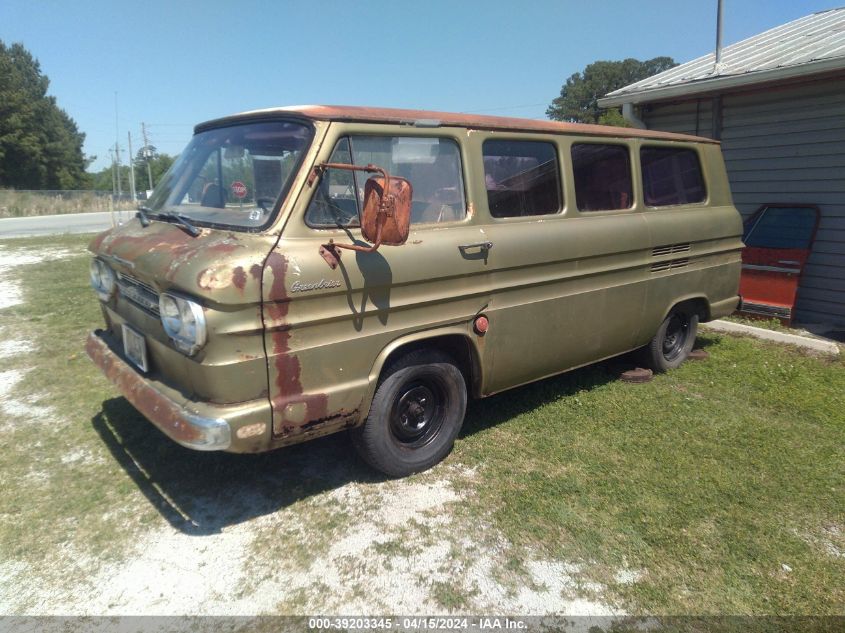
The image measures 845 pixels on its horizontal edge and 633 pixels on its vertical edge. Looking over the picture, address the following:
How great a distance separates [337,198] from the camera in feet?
9.94

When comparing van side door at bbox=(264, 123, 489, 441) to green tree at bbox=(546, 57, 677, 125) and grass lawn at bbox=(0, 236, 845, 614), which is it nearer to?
grass lawn at bbox=(0, 236, 845, 614)

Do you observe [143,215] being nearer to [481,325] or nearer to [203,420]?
[203,420]

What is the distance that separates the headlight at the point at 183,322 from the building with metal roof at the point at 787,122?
707cm

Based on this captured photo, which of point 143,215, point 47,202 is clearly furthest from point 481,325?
point 47,202

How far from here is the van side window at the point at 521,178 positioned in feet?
12.1

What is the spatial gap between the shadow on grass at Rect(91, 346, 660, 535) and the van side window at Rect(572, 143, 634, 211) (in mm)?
1765

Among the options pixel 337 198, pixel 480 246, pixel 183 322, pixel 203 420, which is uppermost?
pixel 337 198

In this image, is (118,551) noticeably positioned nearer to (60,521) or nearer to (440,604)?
(60,521)

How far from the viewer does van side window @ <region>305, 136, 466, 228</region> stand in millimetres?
2998

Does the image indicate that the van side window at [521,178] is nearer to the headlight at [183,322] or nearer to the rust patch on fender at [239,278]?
the rust patch on fender at [239,278]

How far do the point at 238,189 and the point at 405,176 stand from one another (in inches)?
38.9

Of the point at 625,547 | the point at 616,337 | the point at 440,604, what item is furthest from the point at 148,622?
the point at 616,337

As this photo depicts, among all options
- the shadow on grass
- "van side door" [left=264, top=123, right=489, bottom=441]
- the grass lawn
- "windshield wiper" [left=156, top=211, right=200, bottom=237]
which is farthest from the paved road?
"van side door" [left=264, top=123, right=489, bottom=441]

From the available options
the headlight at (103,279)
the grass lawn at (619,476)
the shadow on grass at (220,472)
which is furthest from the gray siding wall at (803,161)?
the headlight at (103,279)
